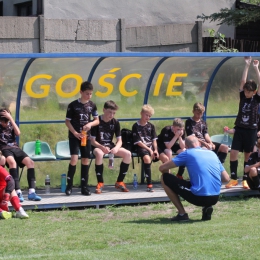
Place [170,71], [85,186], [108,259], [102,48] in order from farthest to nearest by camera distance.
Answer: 1. [102,48]
2. [170,71]
3. [85,186]
4. [108,259]

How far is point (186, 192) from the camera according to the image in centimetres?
840

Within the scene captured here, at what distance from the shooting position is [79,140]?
10.2m

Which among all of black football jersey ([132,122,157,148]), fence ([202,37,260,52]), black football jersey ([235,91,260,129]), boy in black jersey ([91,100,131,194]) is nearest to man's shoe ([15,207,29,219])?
boy in black jersey ([91,100,131,194])

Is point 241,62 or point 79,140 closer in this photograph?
point 79,140

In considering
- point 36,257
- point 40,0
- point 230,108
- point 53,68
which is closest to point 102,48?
point 40,0

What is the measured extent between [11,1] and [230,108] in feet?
40.7

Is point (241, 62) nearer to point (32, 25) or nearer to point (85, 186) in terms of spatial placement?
point (85, 186)

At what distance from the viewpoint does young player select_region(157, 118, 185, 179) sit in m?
10.8

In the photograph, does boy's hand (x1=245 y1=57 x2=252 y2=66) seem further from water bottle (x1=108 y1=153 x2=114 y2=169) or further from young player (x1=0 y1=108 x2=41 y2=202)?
young player (x1=0 y1=108 x2=41 y2=202)

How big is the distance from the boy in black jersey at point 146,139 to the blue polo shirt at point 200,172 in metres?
2.30

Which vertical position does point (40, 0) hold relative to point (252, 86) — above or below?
above

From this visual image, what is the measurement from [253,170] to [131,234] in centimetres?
322

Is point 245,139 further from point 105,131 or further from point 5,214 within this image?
point 5,214

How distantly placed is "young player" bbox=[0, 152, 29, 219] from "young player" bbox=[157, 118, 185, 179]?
116 inches
